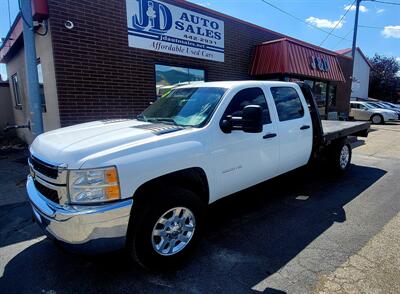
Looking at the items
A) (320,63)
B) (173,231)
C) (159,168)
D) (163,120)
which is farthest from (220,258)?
(320,63)

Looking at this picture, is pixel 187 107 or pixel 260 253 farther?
pixel 187 107

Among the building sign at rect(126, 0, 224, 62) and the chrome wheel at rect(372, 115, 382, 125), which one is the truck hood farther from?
the chrome wheel at rect(372, 115, 382, 125)

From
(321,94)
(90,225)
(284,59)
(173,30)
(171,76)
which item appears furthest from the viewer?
(321,94)

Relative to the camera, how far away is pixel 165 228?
9.69 feet

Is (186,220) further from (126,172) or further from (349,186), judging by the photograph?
(349,186)

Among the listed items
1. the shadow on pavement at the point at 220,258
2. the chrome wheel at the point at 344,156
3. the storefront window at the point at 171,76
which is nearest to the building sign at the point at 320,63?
the storefront window at the point at 171,76

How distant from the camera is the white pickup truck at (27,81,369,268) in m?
2.51

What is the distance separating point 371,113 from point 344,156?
17030 mm

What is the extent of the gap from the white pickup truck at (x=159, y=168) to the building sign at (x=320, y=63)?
9126 millimetres

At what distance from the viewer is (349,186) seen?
18.7ft

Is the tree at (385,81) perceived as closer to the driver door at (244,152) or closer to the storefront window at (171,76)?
the storefront window at (171,76)

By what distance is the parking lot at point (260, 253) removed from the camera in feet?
9.12

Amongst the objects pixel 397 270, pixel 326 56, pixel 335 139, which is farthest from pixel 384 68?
pixel 397 270

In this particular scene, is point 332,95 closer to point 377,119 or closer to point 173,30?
point 377,119
